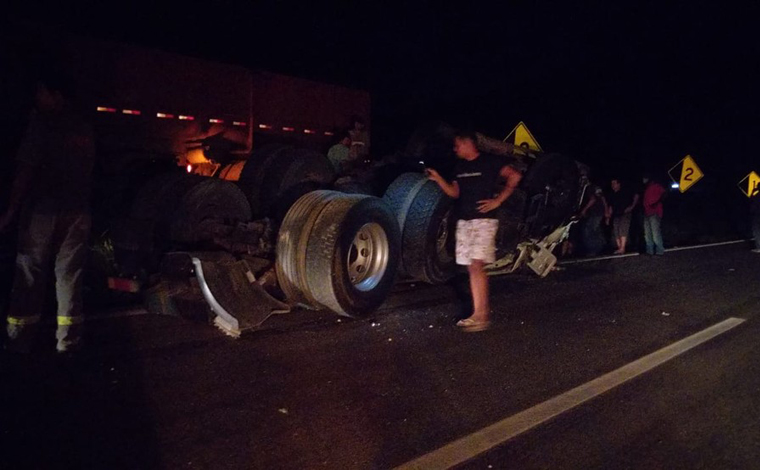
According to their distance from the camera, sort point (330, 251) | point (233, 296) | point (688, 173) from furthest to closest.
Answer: point (688, 173) < point (330, 251) < point (233, 296)

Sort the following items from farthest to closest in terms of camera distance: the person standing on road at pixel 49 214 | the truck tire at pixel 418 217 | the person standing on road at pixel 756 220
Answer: the person standing on road at pixel 756 220, the truck tire at pixel 418 217, the person standing on road at pixel 49 214

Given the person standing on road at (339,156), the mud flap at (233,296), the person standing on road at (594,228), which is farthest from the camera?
the person standing on road at (594,228)

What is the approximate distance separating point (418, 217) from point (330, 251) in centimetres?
186

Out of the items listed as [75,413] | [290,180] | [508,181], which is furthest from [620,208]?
[75,413]

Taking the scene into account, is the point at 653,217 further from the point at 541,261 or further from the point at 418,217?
the point at 418,217

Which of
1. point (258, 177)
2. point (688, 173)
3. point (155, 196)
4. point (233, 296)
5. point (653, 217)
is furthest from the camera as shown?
point (688, 173)

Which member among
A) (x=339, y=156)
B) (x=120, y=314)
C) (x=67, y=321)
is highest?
(x=339, y=156)

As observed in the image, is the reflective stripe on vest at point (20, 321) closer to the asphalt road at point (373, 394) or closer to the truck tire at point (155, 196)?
the asphalt road at point (373, 394)

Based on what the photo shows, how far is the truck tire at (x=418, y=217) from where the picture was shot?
6465 millimetres

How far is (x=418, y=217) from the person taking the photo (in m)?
6.46

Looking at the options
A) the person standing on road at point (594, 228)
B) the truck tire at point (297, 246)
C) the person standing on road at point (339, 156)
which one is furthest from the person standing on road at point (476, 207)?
the person standing on road at point (594, 228)

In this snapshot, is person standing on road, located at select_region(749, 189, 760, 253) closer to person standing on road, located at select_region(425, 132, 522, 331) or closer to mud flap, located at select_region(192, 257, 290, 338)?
person standing on road, located at select_region(425, 132, 522, 331)

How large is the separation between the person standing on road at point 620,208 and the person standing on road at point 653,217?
1.11 ft

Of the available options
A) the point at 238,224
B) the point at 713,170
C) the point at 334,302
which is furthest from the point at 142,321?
the point at 713,170
